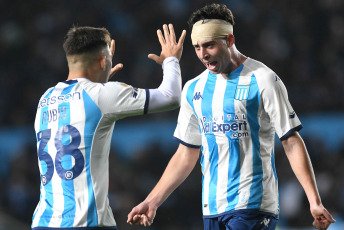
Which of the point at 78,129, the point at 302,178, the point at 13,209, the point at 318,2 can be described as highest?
the point at 318,2

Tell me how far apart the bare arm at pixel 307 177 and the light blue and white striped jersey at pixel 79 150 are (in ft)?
3.47

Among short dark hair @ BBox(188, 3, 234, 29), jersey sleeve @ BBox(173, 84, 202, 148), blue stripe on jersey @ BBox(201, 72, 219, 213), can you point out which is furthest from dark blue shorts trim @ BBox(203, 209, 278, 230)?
short dark hair @ BBox(188, 3, 234, 29)

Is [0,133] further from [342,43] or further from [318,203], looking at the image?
[318,203]

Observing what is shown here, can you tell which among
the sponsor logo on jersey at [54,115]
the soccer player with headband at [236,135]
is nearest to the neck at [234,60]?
the soccer player with headband at [236,135]

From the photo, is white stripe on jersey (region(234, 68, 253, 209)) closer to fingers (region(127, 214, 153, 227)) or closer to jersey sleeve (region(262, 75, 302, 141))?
jersey sleeve (region(262, 75, 302, 141))

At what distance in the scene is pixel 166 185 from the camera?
510 centimetres

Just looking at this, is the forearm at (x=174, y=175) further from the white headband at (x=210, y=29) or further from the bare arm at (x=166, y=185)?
the white headband at (x=210, y=29)

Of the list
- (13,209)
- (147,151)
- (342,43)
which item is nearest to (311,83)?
(342,43)

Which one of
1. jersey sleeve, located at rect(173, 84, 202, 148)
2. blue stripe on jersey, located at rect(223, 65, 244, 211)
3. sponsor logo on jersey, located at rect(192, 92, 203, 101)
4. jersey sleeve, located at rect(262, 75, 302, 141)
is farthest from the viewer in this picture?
jersey sleeve, located at rect(173, 84, 202, 148)

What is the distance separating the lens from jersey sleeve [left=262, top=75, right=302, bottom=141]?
4.67 meters

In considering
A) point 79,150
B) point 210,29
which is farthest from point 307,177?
point 79,150

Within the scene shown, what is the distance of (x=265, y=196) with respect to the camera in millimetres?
4766

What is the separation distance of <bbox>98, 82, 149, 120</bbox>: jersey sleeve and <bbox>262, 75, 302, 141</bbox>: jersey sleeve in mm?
878

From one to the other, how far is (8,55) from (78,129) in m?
9.54
